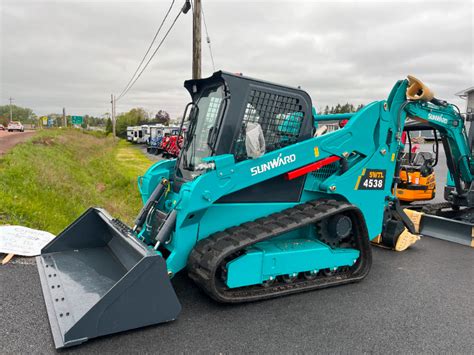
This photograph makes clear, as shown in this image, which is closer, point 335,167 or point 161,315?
point 161,315

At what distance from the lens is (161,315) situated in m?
3.27

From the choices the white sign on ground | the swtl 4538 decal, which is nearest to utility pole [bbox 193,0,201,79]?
the white sign on ground

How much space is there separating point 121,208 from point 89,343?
6.09m

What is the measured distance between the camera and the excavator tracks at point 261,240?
3578mm

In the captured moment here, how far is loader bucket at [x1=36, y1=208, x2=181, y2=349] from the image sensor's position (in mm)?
2977

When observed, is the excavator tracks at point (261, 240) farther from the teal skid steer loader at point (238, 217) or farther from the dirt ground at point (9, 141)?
the dirt ground at point (9, 141)

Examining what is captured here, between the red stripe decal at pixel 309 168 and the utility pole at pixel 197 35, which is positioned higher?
the utility pole at pixel 197 35

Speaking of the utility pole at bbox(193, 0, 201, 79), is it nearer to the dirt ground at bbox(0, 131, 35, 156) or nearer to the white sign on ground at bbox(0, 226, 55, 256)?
the white sign on ground at bbox(0, 226, 55, 256)

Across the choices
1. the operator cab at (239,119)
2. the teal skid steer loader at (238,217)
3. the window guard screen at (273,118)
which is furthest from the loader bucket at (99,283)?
the window guard screen at (273,118)

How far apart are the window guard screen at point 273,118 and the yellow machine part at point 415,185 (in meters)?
5.36

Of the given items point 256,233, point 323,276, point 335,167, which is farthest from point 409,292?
point 256,233

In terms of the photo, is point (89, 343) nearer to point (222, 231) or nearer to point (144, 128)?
point (222, 231)

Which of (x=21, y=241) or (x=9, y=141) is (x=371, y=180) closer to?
(x=21, y=241)

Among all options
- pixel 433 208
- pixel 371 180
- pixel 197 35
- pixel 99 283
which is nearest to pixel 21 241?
pixel 99 283
